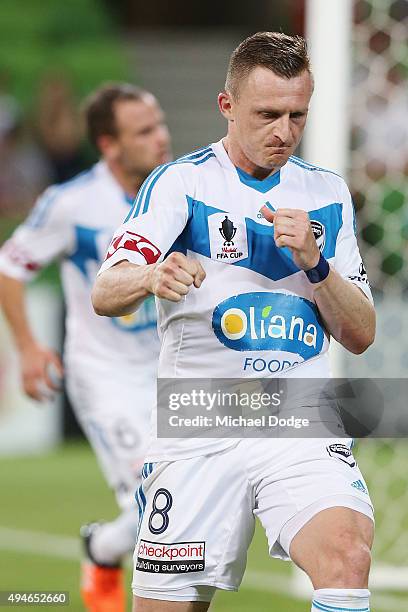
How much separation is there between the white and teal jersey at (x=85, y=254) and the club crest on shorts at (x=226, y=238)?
2.45m

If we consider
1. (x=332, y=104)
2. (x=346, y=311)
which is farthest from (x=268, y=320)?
(x=332, y=104)

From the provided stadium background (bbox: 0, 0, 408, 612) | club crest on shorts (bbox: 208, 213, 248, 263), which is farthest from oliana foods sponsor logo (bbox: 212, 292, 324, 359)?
stadium background (bbox: 0, 0, 408, 612)

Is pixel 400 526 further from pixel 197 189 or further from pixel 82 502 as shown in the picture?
pixel 197 189

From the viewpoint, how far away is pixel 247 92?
4.14 m

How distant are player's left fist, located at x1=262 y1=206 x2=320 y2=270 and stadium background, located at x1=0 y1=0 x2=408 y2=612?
340 centimetres

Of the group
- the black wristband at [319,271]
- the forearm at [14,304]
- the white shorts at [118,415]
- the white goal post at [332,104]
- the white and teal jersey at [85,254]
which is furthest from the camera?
the white goal post at [332,104]

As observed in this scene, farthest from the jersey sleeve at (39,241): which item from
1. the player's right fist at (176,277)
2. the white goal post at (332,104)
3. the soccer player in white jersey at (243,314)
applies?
the player's right fist at (176,277)

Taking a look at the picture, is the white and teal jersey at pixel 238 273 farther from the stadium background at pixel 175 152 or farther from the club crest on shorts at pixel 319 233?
the stadium background at pixel 175 152

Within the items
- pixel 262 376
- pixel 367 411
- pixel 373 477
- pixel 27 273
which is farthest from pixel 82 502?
pixel 262 376

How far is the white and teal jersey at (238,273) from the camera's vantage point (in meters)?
4.20

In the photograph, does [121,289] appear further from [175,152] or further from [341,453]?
[175,152]

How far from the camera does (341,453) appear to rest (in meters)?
4.18

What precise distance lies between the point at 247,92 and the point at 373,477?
6700mm

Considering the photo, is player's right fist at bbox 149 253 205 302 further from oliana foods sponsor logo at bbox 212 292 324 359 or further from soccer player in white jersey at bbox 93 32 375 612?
oliana foods sponsor logo at bbox 212 292 324 359
